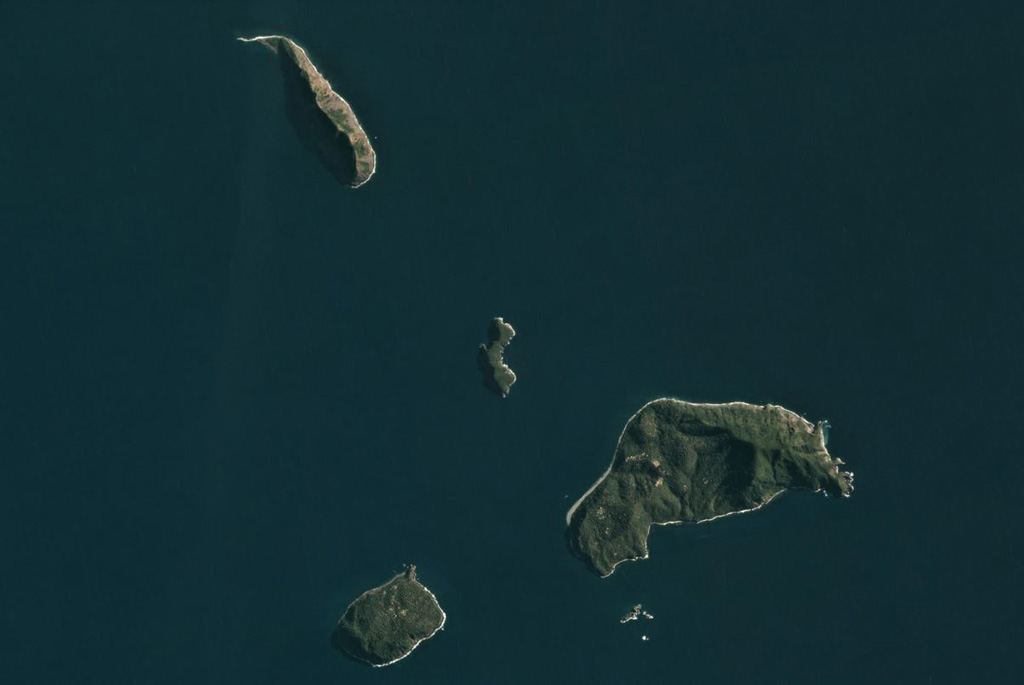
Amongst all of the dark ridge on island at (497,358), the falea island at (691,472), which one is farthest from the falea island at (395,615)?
the dark ridge on island at (497,358)

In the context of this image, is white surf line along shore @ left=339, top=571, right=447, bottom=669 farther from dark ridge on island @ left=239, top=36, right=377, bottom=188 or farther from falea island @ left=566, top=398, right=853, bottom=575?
dark ridge on island @ left=239, top=36, right=377, bottom=188

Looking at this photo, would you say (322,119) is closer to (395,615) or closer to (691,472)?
(395,615)

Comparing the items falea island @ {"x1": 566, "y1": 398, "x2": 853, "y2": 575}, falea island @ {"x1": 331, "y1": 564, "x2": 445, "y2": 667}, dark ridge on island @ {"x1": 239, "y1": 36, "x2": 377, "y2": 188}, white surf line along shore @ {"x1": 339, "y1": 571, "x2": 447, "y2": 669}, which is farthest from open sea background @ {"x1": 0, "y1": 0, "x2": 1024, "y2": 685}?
falea island @ {"x1": 331, "y1": 564, "x2": 445, "y2": 667}

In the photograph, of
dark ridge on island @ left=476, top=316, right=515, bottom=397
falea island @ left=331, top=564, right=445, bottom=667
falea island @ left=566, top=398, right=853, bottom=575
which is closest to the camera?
falea island @ left=566, top=398, right=853, bottom=575

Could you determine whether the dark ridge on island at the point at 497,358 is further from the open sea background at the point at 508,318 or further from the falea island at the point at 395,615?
the falea island at the point at 395,615

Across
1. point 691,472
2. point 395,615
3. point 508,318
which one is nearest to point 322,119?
point 508,318
